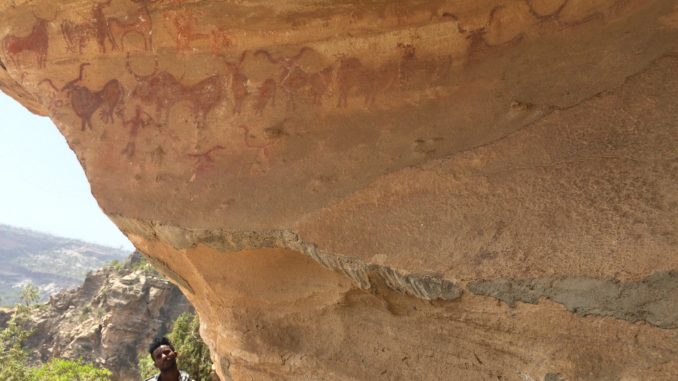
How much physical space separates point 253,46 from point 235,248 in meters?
1.08

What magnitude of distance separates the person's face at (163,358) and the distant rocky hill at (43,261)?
7468cm

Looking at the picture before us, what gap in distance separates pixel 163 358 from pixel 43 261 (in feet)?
349

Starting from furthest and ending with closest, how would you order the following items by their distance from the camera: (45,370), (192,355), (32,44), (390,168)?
1. (192,355)
2. (45,370)
3. (32,44)
4. (390,168)

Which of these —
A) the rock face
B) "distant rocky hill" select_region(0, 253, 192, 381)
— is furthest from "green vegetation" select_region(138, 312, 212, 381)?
the rock face

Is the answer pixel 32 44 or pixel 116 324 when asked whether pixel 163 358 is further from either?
pixel 116 324

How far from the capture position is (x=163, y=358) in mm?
2730

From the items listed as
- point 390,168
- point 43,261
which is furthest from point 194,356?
point 43,261

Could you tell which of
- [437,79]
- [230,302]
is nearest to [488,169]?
[437,79]

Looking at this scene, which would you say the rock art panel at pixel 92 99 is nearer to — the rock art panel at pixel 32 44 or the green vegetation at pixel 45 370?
the rock art panel at pixel 32 44

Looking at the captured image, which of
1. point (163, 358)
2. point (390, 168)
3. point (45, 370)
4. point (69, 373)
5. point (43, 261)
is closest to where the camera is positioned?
point (390, 168)

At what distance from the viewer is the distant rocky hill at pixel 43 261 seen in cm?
8275

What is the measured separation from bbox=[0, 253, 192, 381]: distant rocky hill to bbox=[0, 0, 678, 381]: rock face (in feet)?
57.3

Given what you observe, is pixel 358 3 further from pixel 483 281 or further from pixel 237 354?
pixel 237 354

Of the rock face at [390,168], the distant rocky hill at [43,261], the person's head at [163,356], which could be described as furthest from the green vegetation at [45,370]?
the distant rocky hill at [43,261]
